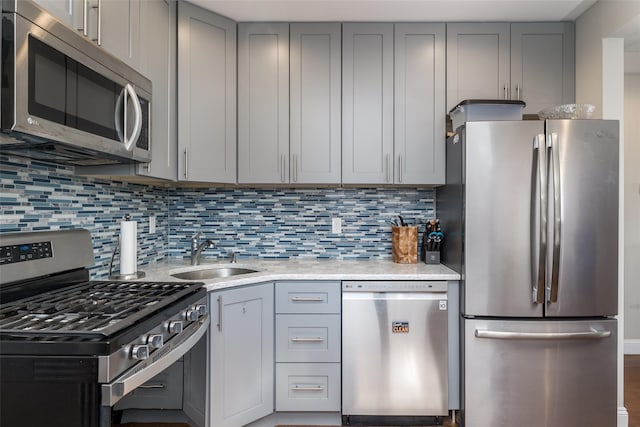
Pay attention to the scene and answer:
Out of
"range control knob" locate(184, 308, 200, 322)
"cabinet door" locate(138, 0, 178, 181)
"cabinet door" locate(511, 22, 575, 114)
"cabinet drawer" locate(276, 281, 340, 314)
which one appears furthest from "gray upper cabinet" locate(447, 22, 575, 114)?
"range control knob" locate(184, 308, 200, 322)

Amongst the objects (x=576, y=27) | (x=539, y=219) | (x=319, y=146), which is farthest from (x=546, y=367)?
(x=576, y=27)

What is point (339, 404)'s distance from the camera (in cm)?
207

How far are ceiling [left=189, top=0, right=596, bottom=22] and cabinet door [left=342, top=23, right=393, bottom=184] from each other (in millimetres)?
127

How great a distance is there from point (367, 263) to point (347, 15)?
5.35 feet

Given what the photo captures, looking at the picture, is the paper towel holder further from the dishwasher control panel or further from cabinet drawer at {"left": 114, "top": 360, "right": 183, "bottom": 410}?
the dishwasher control panel

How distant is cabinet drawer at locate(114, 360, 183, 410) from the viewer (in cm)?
189

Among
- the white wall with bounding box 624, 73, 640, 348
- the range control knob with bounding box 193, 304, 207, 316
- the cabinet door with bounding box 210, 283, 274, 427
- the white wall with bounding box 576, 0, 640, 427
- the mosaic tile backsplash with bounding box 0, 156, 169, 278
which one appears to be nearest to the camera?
the mosaic tile backsplash with bounding box 0, 156, 169, 278

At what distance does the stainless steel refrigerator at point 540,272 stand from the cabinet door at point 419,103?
39cm

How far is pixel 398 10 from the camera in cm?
223

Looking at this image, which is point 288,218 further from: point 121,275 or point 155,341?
point 155,341

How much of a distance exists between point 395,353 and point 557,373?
33.8 inches

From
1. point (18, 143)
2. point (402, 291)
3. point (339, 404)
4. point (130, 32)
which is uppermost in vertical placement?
point (130, 32)

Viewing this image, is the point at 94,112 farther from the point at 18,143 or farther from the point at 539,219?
the point at 539,219

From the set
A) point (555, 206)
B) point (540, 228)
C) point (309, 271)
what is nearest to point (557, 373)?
point (540, 228)
